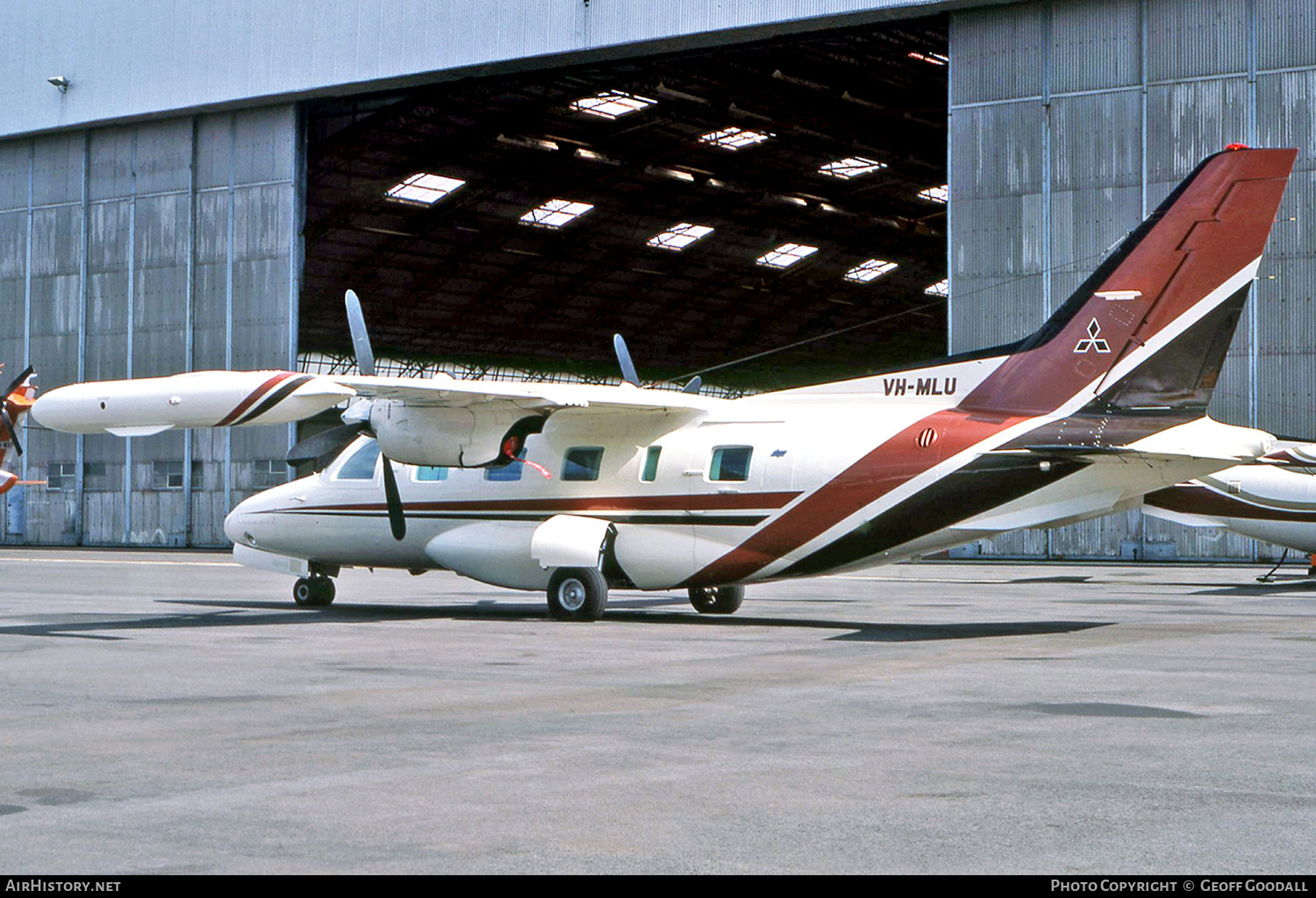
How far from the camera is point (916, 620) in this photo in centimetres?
2264

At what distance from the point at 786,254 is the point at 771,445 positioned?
60.9 meters

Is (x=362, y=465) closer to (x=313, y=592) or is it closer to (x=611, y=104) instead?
(x=313, y=592)

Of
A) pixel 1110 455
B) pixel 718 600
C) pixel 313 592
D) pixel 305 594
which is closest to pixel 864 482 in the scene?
pixel 1110 455

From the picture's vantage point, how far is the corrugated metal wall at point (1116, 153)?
40625 mm

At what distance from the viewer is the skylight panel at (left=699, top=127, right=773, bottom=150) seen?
2470 inches

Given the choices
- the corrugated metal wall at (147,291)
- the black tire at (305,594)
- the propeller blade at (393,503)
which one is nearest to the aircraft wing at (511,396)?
the propeller blade at (393,503)

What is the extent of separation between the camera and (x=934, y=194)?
241 feet

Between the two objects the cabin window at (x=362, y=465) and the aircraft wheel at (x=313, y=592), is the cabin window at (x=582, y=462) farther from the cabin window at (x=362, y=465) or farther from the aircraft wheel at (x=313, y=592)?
the aircraft wheel at (x=313, y=592)

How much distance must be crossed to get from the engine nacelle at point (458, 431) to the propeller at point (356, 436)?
27.1 inches

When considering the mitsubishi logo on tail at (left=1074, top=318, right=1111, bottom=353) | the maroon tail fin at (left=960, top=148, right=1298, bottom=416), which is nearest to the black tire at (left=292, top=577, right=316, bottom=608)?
the maroon tail fin at (left=960, top=148, right=1298, bottom=416)

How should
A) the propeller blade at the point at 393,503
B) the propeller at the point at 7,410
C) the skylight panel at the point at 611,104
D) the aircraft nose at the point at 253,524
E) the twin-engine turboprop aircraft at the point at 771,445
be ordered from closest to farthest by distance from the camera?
the twin-engine turboprop aircraft at the point at 771,445 → the propeller blade at the point at 393,503 → the aircraft nose at the point at 253,524 → the propeller at the point at 7,410 → the skylight panel at the point at 611,104

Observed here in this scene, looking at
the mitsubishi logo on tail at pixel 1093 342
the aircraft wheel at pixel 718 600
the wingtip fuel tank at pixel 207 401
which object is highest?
the mitsubishi logo on tail at pixel 1093 342

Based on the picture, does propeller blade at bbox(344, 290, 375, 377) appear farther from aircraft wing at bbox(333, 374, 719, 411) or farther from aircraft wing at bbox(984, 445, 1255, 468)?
aircraft wing at bbox(984, 445, 1255, 468)
